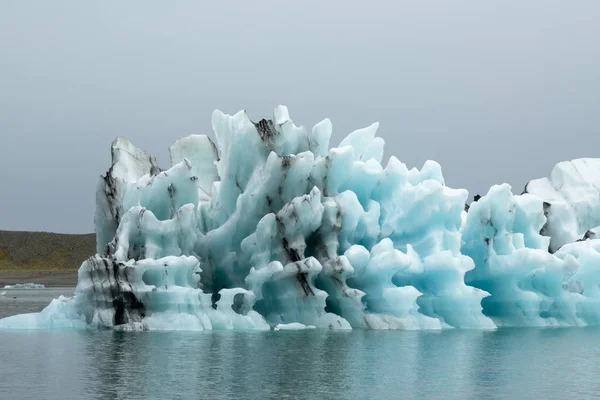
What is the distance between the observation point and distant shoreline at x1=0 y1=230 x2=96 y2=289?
131238 millimetres

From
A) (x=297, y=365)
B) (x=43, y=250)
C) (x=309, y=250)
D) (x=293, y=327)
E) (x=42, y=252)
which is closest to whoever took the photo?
(x=297, y=365)

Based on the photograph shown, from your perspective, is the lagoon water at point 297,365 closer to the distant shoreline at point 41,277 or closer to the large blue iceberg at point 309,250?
the large blue iceberg at point 309,250

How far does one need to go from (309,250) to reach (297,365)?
1079 cm

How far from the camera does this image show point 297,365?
2455 centimetres

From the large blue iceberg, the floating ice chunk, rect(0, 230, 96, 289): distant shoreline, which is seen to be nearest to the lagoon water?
the floating ice chunk

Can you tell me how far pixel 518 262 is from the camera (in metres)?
34.8

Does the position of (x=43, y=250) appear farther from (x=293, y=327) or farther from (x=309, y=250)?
(x=293, y=327)

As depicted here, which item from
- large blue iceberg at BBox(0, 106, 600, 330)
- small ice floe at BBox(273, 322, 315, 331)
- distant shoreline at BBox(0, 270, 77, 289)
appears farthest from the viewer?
distant shoreline at BBox(0, 270, 77, 289)

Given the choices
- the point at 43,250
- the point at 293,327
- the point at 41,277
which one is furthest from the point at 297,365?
the point at 43,250

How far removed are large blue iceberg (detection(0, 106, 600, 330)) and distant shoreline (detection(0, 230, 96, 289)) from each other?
88433 mm

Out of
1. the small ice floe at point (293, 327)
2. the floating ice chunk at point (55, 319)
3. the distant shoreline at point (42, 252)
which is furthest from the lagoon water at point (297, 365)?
the distant shoreline at point (42, 252)

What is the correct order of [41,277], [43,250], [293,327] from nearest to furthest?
[293,327] < [41,277] < [43,250]

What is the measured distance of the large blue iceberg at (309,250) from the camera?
3259cm

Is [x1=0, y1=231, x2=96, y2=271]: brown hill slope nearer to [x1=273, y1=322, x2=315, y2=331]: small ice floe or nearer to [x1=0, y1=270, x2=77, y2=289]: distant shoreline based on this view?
[x1=0, y1=270, x2=77, y2=289]: distant shoreline
